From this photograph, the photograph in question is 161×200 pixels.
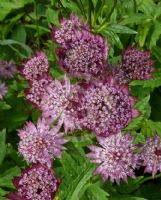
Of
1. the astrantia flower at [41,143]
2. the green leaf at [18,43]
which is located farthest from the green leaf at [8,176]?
the green leaf at [18,43]

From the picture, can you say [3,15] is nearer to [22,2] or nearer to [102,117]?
[22,2]

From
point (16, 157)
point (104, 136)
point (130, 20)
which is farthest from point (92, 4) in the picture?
point (104, 136)

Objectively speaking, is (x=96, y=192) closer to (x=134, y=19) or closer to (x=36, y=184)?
(x=36, y=184)

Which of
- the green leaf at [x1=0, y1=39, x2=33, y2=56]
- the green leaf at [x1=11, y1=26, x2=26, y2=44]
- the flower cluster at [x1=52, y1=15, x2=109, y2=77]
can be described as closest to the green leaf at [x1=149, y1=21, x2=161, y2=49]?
the flower cluster at [x1=52, y1=15, x2=109, y2=77]

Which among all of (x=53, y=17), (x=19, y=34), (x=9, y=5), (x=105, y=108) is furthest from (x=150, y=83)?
(x=19, y=34)

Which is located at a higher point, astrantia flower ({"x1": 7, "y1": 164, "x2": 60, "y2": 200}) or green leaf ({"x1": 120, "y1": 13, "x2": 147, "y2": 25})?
green leaf ({"x1": 120, "y1": 13, "x2": 147, "y2": 25})

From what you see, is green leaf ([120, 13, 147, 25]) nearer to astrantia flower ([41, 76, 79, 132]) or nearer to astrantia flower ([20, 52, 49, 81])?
astrantia flower ([20, 52, 49, 81])
